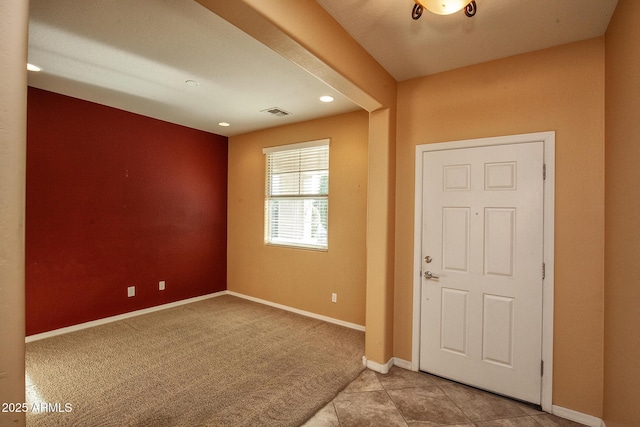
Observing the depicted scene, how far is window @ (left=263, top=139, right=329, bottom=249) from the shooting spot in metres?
4.00

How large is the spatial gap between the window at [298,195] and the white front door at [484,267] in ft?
5.36

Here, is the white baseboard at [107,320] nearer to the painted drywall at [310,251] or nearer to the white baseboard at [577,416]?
the painted drywall at [310,251]

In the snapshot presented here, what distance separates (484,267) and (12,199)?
106 inches

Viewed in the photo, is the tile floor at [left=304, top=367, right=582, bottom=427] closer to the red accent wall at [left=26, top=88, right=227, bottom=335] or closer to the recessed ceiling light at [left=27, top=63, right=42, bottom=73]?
the red accent wall at [left=26, top=88, right=227, bottom=335]

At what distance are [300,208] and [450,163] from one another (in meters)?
2.22

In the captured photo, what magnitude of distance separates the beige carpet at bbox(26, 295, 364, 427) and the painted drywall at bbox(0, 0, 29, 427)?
159cm

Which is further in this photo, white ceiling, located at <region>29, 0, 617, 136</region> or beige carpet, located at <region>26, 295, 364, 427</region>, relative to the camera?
beige carpet, located at <region>26, 295, 364, 427</region>

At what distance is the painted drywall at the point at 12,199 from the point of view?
2.36 feet

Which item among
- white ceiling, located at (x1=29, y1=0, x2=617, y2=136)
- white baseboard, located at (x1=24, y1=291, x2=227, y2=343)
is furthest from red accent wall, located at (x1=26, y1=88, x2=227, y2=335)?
white ceiling, located at (x1=29, y1=0, x2=617, y2=136)

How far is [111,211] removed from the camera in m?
3.73

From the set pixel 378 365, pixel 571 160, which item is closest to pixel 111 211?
pixel 378 365

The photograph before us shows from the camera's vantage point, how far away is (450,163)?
251 cm

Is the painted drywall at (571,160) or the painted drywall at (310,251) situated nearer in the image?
the painted drywall at (571,160)

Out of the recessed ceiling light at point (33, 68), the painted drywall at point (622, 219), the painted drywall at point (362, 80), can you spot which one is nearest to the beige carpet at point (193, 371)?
the painted drywall at point (362, 80)
